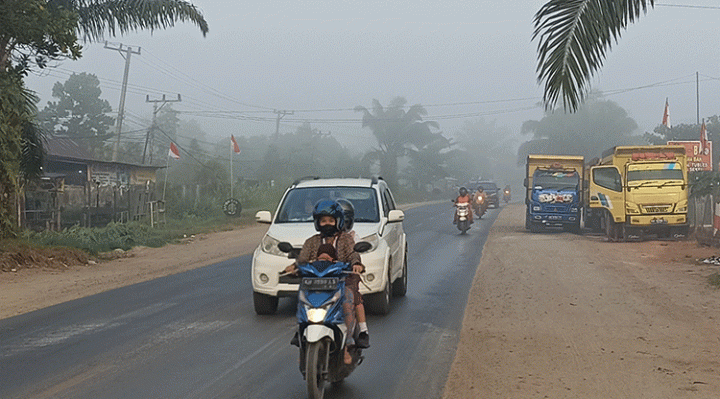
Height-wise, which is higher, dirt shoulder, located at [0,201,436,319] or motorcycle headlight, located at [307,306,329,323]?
motorcycle headlight, located at [307,306,329,323]

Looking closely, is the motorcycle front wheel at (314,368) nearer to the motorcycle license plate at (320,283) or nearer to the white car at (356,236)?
the motorcycle license plate at (320,283)

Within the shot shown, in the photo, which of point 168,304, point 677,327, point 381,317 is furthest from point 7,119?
point 677,327

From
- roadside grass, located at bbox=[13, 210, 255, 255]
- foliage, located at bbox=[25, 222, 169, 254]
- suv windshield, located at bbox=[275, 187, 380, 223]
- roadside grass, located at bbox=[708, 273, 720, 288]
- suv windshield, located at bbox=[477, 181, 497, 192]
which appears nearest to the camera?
suv windshield, located at bbox=[275, 187, 380, 223]

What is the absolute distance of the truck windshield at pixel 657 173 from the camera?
1024 inches

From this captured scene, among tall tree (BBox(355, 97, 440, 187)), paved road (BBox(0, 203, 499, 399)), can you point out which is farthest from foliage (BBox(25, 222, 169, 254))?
tall tree (BBox(355, 97, 440, 187))

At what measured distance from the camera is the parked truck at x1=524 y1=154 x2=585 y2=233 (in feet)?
101

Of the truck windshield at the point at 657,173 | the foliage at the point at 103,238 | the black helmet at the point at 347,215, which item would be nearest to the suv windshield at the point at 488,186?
the truck windshield at the point at 657,173

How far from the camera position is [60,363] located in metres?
8.18

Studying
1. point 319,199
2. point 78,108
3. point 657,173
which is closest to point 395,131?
point 78,108

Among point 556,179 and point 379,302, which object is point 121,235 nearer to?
point 556,179

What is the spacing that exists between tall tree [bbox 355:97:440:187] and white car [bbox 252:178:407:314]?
240ft

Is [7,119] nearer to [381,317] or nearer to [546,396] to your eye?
[381,317]

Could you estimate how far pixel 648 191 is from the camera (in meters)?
26.0

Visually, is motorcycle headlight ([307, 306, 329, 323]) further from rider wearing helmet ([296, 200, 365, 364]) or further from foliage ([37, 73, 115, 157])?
foliage ([37, 73, 115, 157])
